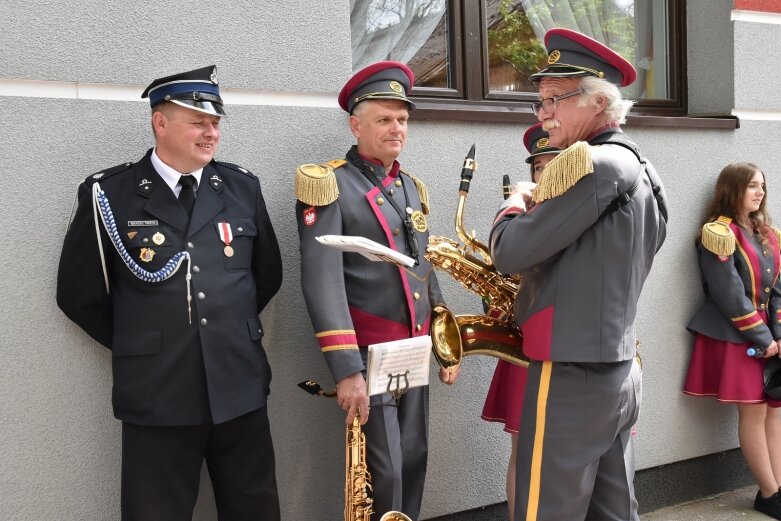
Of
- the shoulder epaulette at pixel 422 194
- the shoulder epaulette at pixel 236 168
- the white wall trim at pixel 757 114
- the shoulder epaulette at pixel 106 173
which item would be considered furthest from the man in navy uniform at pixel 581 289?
the white wall trim at pixel 757 114

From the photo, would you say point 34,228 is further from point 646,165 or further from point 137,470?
point 646,165

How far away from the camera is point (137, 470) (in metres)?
3.06

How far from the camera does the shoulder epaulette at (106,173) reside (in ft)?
10.2

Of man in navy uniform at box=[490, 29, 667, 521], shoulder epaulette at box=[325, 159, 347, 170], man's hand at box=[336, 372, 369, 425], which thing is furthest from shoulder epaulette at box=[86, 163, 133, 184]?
man in navy uniform at box=[490, 29, 667, 521]

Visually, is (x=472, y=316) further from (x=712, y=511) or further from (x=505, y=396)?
(x=712, y=511)

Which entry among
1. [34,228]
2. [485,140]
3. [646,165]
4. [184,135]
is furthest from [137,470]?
[485,140]

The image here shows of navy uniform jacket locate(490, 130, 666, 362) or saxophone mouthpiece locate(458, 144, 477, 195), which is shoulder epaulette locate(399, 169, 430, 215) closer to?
saxophone mouthpiece locate(458, 144, 477, 195)

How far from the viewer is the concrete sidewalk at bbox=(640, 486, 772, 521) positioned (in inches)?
190

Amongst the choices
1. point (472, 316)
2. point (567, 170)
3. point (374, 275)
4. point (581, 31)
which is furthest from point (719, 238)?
point (567, 170)

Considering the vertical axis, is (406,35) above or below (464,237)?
above

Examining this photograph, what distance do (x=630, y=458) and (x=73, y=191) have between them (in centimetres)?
235

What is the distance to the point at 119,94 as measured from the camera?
3.42 m

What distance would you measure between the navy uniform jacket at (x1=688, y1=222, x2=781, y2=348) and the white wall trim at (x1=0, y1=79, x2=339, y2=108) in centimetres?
245

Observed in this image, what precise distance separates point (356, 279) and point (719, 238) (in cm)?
247
